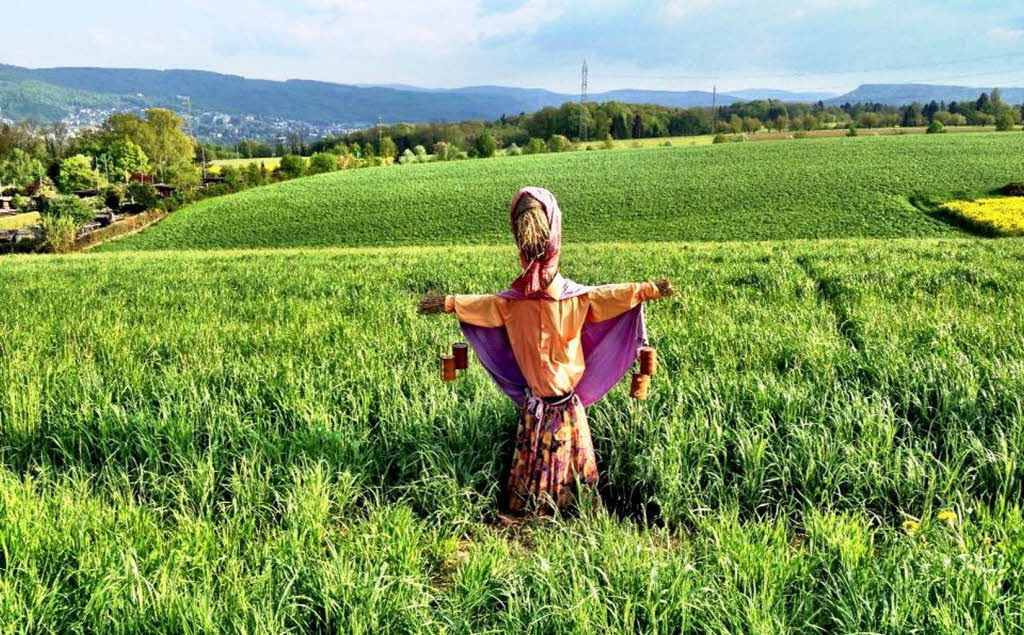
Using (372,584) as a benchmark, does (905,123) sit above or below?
above

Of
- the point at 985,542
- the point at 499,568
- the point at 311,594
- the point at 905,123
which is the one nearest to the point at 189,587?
the point at 311,594

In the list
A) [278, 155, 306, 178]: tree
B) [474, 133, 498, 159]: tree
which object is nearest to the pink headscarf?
[278, 155, 306, 178]: tree

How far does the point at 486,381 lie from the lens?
174 inches

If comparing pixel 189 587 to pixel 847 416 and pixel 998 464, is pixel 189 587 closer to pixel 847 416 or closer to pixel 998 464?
pixel 847 416

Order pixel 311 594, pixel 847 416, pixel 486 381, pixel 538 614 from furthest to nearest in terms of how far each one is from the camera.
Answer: pixel 486 381, pixel 847 416, pixel 311 594, pixel 538 614

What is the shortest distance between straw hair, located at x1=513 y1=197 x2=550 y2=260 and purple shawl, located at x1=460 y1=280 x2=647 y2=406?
0.29m

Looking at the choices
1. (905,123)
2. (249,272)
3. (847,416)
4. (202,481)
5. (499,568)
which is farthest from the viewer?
(905,123)

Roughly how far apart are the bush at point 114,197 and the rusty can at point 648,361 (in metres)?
80.6

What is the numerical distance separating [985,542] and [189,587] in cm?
315

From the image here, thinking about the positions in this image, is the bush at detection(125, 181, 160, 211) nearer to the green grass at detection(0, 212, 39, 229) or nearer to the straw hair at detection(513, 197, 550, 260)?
the green grass at detection(0, 212, 39, 229)

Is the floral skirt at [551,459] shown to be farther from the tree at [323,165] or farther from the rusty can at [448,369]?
the tree at [323,165]

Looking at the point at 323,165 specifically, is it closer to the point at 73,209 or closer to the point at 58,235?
the point at 73,209

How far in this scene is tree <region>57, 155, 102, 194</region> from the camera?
86.0 m

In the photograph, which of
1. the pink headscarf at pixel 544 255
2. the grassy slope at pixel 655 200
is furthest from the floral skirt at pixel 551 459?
the grassy slope at pixel 655 200
